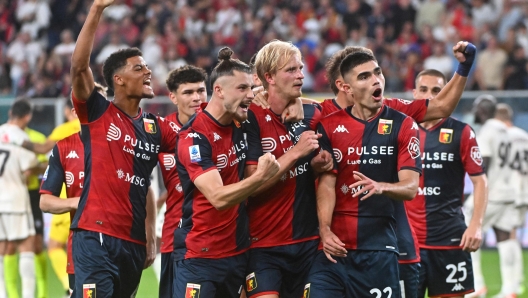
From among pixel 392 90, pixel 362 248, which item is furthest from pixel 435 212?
pixel 392 90

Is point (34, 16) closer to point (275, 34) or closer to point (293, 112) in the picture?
point (275, 34)

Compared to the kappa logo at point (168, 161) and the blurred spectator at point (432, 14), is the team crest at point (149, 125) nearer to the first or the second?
the kappa logo at point (168, 161)

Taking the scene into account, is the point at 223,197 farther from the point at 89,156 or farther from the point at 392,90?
the point at 392,90

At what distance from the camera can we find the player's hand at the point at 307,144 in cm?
596

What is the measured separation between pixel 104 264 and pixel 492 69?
12919mm

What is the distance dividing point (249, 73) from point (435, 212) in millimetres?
2717

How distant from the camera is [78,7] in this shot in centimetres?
2166

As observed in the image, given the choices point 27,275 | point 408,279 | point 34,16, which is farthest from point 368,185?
point 34,16

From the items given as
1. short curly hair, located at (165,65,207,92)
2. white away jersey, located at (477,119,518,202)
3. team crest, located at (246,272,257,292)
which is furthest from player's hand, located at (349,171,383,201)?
white away jersey, located at (477,119,518,202)

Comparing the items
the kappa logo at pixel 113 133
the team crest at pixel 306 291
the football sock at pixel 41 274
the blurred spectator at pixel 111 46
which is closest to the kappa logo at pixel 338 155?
the team crest at pixel 306 291

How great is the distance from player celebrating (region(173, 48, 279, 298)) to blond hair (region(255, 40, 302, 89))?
0.29 m

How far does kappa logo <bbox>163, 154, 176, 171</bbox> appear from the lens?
7832 millimetres

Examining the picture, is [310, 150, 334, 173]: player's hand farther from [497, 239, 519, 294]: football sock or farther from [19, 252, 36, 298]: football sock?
[19, 252, 36, 298]: football sock

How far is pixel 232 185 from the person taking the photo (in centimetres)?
582
